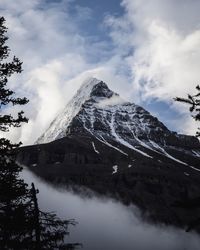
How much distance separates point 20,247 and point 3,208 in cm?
191

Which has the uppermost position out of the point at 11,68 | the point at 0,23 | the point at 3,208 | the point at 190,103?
the point at 0,23

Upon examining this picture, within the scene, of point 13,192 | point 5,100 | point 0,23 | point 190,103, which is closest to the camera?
point 190,103

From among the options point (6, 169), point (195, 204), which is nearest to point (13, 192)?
point (6, 169)

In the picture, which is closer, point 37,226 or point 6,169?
point 6,169

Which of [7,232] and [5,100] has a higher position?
[5,100]

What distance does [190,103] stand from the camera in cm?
1510

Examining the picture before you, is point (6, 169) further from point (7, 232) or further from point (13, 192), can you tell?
point (7, 232)

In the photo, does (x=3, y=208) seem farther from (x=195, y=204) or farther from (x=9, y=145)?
(x=195, y=204)

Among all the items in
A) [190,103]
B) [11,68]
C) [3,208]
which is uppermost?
[11,68]

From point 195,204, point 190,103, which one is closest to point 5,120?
point 190,103

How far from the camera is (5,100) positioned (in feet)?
69.8

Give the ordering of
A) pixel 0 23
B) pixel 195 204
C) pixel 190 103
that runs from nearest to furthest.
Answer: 1. pixel 195 204
2. pixel 190 103
3. pixel 0 23

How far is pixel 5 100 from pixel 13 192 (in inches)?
166

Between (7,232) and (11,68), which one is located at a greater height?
(11,68)
